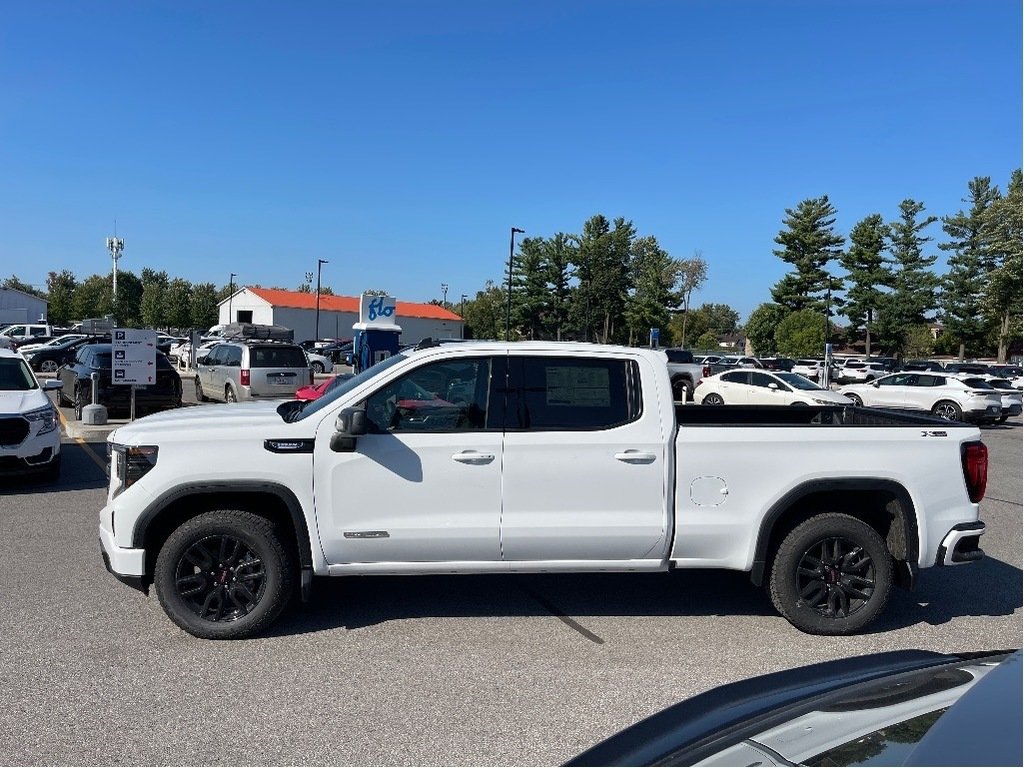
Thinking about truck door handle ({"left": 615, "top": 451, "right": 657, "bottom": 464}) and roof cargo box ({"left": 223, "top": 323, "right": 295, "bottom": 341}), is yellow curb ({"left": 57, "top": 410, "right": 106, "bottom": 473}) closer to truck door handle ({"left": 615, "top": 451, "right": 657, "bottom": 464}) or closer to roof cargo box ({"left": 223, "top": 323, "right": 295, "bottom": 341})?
truck door handle ({"left": 615, "top": 451, "right": 657, "bottom": 464})

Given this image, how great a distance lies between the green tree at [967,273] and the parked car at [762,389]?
5631 centimetres

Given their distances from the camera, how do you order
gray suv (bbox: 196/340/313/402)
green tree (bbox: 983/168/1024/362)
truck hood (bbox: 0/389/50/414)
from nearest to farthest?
truck hood (bbox: 0/389/50/414) < gray suv (bbox: 196/340/313/402) < green tree (bbox: 983/168/1024/362)

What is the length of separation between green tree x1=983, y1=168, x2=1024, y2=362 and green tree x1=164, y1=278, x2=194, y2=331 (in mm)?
79719

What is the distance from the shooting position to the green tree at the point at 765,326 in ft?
247

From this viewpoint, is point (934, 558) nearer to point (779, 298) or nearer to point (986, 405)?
point (986, 405)

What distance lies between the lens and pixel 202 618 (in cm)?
488

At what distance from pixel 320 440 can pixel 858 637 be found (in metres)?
3.58

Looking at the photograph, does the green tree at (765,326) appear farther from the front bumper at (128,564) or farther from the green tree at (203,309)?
the front bumper at (128,564)

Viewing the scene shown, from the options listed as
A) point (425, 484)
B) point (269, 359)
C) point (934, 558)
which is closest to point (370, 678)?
point (425, 484)

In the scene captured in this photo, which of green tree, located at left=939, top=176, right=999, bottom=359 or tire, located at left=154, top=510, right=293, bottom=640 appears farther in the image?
green tree, located at left=939, top=176, right=999, bottom=359

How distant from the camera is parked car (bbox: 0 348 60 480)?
9.14 metres

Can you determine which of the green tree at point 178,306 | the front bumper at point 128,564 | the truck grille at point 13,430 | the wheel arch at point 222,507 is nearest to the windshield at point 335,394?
the wheel arch at point 222,507

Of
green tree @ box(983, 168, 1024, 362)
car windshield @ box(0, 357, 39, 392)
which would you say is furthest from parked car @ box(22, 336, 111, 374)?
green tree @ box(983, 168, 1024, 362)

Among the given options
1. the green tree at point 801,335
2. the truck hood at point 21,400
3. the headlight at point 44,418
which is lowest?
the headlight at point 44,418
